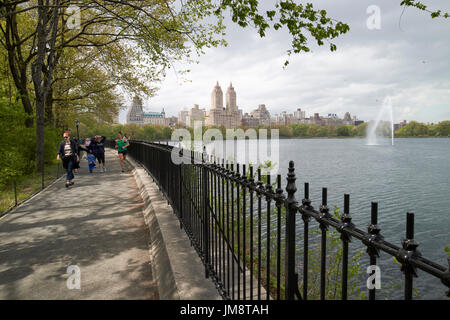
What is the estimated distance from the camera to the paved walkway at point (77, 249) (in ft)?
14.0

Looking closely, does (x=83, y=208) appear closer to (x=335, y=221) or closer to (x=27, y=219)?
(x=27, y=219)

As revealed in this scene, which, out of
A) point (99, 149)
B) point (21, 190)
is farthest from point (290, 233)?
point (99, 149)

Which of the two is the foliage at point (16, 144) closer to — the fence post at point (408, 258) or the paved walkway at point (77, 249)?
the paved walkway at point (77, 249)

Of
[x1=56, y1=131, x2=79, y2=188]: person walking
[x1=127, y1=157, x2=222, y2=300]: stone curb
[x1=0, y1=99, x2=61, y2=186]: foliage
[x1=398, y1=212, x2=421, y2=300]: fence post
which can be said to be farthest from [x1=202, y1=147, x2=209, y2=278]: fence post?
[x1=0, y1=99, x2=61, y2=186]: foliage

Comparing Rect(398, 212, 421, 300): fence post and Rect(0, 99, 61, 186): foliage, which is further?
Rect(0, 99, 61, 186): foliage

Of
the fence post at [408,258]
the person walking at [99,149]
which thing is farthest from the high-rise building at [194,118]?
the fence post at [408,258]

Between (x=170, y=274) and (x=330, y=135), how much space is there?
186 m

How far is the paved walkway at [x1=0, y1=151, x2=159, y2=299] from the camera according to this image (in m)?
4.26

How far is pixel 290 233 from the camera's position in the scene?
2373 mm

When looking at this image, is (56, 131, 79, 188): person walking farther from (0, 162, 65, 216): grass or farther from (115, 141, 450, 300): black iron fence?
(115, 141, 450, 300): black iron fence

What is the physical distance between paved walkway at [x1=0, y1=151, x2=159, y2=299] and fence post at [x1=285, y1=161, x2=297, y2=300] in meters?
2.28

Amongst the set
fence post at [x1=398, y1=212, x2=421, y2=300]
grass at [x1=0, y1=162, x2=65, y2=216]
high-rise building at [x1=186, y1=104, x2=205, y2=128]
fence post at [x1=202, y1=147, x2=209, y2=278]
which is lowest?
grass at [x1=0, y1=162, x2=65, y2=216]
